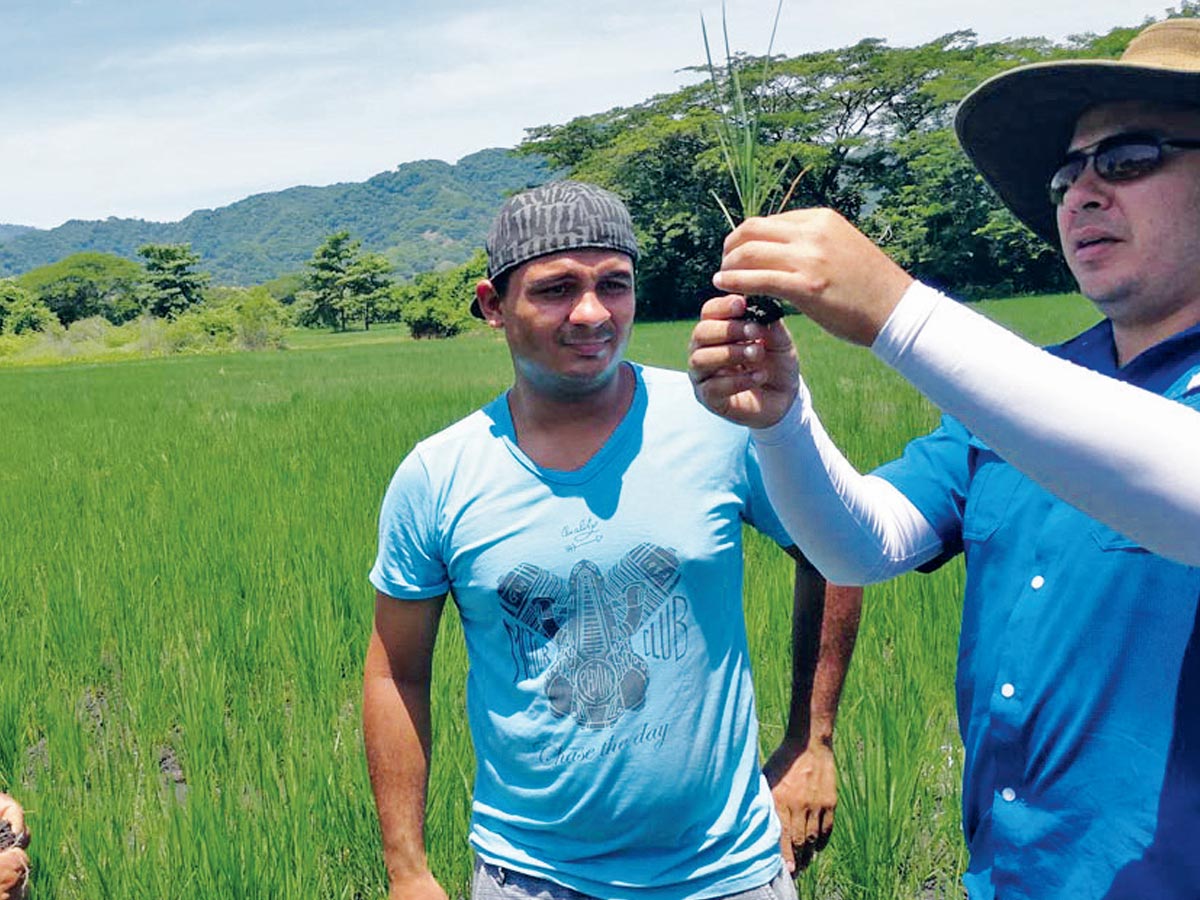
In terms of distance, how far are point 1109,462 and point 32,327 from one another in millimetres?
62404

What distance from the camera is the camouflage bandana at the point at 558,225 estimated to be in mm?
1590

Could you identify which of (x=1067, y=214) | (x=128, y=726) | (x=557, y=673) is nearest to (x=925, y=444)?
(x=1067, y=214)

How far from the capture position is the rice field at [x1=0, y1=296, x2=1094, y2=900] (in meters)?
A: 2.28

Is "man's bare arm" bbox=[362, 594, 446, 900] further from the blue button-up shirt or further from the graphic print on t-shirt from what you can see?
the blue button-up shirt

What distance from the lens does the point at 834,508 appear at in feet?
3.91

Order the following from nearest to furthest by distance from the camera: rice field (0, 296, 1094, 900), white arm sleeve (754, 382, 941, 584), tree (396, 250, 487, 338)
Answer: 1. white arm sleeve (754, 382, 941, 584)
2. rice field (0, 296, 1094, 900)
3. tree (396, 250, 487, 338)

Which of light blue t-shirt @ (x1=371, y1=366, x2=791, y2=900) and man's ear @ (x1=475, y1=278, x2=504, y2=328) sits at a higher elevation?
man's ear @ (x1=475, y1=278, x2=504, y2=328)

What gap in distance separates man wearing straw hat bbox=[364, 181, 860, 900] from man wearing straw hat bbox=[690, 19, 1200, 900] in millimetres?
346

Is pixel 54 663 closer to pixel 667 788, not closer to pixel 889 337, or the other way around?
pixel 667 788

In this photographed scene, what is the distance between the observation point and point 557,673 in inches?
59.1

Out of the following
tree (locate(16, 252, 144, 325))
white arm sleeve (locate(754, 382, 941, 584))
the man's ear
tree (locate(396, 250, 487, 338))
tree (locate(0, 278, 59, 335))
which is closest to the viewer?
white arm sleeve (locate(754, 382, 941, 584))

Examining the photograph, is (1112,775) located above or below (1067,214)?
below

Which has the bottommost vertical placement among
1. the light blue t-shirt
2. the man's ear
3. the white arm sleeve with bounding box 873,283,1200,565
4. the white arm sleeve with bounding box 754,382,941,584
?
the light blue t-shirt

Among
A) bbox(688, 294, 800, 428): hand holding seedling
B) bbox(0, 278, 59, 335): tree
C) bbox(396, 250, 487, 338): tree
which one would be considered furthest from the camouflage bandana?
bbox(0, 278, 59, 335): tree
